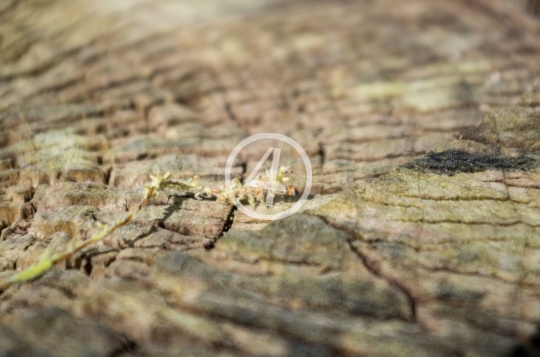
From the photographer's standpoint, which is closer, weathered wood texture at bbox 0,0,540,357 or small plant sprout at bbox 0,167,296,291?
weathered wood texture at bbox 0,0,540,357

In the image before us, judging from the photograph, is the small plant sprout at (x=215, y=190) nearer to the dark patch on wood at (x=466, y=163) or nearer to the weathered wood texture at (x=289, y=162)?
the weathered wood texture at (x=289, y=162)

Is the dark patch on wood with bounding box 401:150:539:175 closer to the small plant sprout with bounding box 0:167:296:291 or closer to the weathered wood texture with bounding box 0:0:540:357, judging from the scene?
the weathered wood texture with bounding box 0:0:540:357

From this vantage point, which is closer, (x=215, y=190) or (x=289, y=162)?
(x=215, y=190)

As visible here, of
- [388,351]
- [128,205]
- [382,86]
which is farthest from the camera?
[382,86]

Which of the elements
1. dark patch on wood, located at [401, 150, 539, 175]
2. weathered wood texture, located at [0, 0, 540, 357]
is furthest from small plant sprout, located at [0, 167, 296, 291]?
→ dark patch on wood, located at [401, 150, 539, 175]

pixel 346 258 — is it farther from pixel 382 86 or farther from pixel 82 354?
pixel 382 86

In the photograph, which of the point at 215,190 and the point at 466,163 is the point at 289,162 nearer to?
the point at 215,190

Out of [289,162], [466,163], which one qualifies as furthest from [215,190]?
[466,163]

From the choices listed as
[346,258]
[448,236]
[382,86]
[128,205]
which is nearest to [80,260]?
[128,205]
